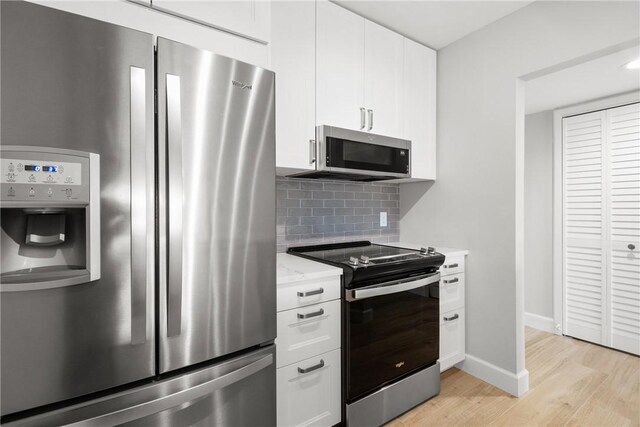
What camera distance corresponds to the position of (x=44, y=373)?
33.5 inches

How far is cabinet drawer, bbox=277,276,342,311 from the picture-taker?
1.49 meters

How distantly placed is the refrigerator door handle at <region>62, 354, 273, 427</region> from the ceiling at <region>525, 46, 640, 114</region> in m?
2.88

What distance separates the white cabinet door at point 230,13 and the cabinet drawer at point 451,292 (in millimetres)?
1913

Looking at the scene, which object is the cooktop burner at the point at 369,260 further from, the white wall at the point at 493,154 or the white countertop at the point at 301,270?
the white wall at the point at 493,154

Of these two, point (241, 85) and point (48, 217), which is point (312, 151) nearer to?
point (241, 85)

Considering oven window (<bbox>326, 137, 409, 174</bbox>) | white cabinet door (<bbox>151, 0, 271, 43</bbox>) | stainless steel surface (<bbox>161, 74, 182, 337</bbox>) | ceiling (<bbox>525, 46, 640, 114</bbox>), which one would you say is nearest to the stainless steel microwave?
oven window (<bbox>326, 137, 409, 174</bbox>)

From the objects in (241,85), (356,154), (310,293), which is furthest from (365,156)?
(241,85)

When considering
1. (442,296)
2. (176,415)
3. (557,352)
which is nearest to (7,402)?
(176,415)

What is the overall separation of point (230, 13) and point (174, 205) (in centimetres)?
85

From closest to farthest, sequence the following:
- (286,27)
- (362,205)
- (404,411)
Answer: (286,27)
(404,411)
(362,205)

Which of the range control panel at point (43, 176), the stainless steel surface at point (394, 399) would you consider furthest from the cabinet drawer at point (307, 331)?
the range control panel at point (43, 176)

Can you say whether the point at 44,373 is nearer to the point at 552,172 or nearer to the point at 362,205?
the point at 362,205

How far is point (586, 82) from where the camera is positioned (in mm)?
2605

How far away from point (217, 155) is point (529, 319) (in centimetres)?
377
